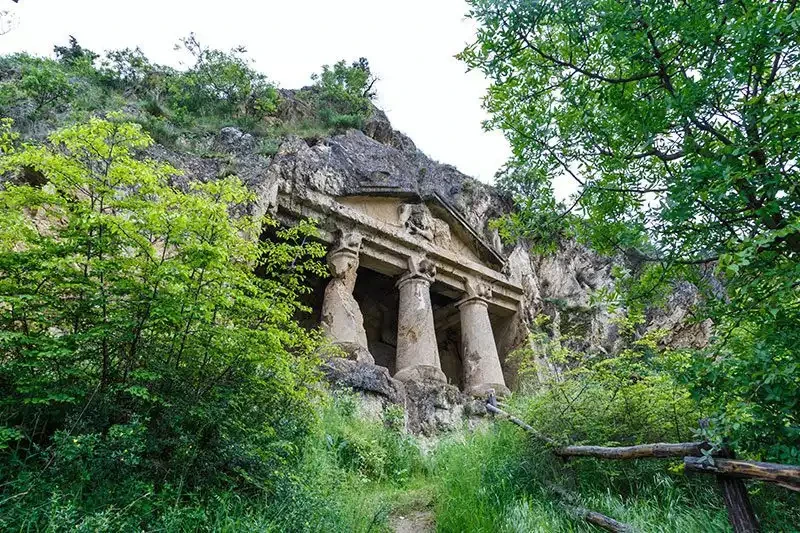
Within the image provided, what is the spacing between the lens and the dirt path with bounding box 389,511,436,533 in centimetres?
450

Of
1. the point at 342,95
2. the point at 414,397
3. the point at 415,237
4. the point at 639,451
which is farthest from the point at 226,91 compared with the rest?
the point at 639,451

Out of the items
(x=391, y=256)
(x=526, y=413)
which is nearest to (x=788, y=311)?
(x=526, y=413)

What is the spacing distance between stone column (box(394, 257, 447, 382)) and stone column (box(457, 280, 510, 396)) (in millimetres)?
908

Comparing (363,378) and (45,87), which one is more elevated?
(45,87)

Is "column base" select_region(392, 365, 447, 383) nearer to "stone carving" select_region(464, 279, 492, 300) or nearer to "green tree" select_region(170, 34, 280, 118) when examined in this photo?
"stone carving" select_region(464, 279, 492, 300)

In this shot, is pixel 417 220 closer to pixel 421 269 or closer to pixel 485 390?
pixel 421 269

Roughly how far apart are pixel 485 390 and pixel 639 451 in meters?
6.65

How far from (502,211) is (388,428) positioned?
9.44 meters

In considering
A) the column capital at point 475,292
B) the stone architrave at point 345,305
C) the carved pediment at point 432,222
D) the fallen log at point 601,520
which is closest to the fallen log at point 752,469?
the fallen log at point 601,520

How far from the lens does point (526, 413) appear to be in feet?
18.8

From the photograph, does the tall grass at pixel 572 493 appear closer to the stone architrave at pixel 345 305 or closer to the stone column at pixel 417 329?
the stone architrave at pixel 345 305

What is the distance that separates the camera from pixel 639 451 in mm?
3801

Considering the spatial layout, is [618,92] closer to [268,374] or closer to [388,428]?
[268,374]

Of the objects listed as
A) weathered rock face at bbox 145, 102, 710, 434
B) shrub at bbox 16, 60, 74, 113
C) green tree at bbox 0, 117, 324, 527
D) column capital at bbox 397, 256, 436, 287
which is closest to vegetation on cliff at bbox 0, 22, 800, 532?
green tree at bbox 0, 117, 324, 527
